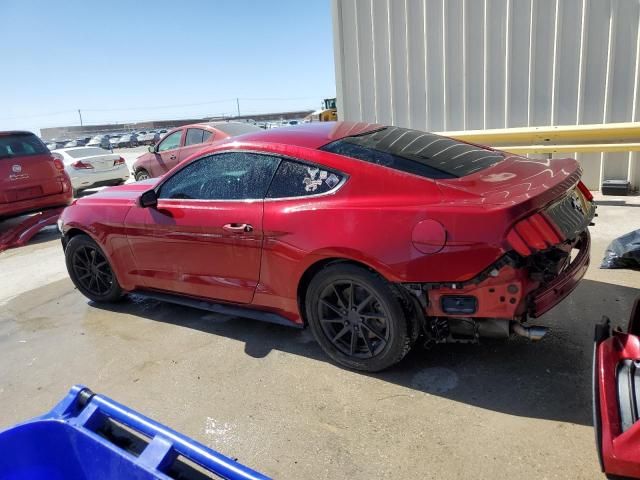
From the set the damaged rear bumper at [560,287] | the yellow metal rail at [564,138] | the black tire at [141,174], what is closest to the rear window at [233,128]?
the black tire at [141,174]

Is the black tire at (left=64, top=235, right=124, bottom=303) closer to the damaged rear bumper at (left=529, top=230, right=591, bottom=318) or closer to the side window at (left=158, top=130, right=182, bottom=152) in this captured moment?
the damaged rear bumper at (left=529, top=230, right=591, bottom=318)

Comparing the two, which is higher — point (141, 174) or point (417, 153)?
point (417, 153)

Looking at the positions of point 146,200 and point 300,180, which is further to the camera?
point 146,200

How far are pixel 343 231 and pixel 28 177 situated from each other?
23.9ft

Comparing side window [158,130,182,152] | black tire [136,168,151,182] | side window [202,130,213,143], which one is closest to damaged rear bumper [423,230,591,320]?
side window [202,130,213,143]

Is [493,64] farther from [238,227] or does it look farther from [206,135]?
[238,227]

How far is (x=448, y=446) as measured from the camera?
252 cm

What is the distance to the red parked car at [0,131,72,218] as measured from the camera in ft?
26.4

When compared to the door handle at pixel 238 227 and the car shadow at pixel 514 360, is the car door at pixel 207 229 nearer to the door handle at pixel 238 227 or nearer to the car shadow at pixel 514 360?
the door handle at pixel 238 227

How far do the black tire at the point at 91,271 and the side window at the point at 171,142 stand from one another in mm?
6293

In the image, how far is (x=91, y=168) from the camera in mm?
12398

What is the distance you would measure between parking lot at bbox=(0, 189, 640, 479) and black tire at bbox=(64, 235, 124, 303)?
8.6 inches

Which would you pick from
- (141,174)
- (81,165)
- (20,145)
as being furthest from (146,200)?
(81,165)

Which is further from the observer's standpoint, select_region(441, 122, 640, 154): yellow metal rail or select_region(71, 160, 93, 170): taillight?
select_region(71, 160, 93, 170): taillight
